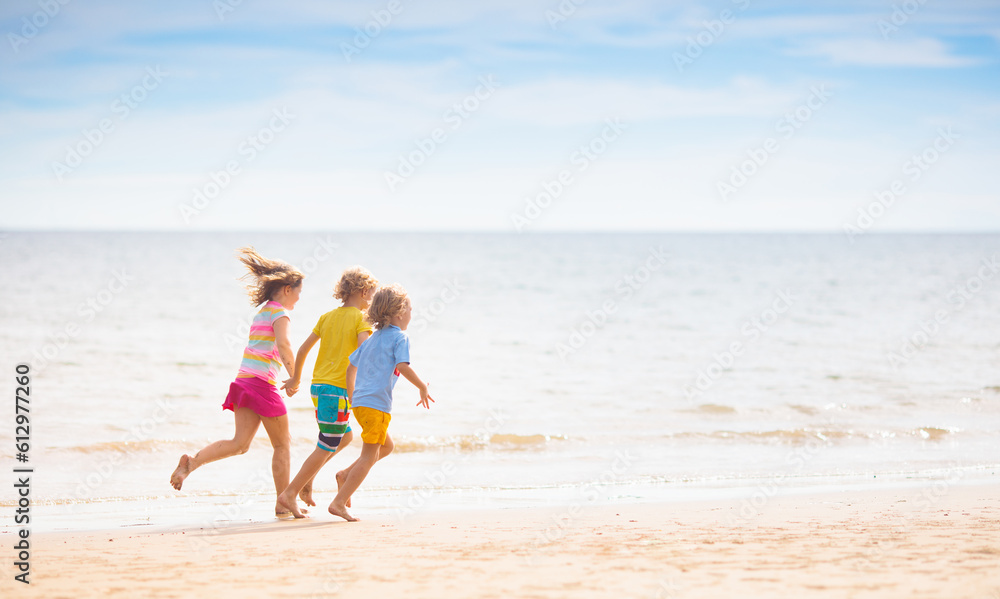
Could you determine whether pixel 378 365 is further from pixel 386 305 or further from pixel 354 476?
pixel 354 476

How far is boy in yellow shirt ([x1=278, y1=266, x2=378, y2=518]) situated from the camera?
514 cm

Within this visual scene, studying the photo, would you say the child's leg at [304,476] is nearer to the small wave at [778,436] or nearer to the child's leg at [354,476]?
the child's leg at [354,476]

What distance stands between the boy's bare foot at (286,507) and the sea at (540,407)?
25 cm

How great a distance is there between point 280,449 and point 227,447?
34 centimetres

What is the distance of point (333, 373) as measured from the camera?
514 cm

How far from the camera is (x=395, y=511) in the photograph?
19.0ft

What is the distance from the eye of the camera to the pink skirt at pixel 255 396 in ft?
16.9

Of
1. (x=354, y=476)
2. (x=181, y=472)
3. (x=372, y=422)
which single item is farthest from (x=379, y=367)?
(x=181, y=472)

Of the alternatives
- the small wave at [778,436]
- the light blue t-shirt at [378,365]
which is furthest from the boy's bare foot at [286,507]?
the small wave at [778,436]

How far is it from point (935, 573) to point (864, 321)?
20.5 m

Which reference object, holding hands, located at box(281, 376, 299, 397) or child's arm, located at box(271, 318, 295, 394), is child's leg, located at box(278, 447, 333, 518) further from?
child's arm, located at box(271, 318, 295, 394)

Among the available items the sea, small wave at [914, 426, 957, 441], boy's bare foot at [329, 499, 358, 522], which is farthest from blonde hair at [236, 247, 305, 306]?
small wave at [914, 426, 957, 441]

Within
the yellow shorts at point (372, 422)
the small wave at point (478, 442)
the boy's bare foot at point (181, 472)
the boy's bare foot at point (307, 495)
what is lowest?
the boy's bare foot at point (307, 495)

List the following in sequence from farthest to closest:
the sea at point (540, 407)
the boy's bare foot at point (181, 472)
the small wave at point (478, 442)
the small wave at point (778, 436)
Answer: the small wave at point (778, 436), the small wave at point (478, 442), the sea at point (540, 407), the boy's bare foot at point (181, 472)
